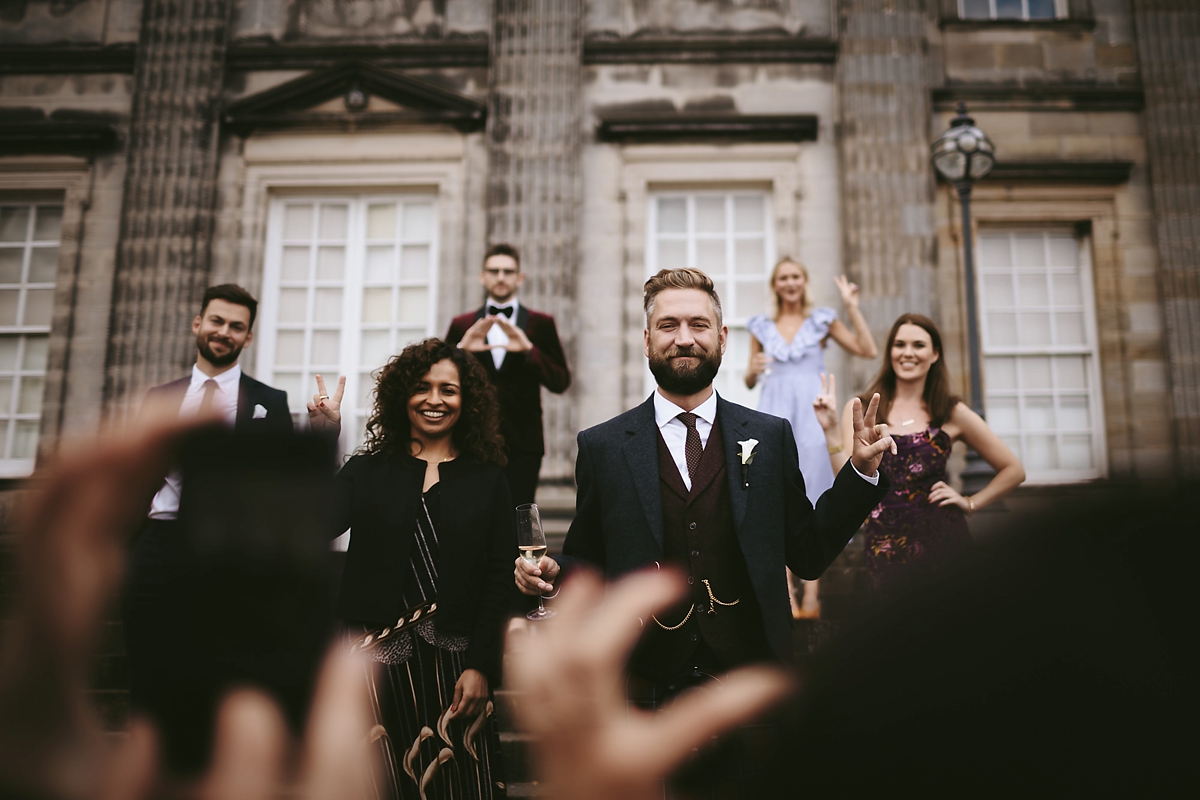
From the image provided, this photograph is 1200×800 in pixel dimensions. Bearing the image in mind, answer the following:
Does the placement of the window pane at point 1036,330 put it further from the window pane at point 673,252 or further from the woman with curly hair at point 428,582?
the woman with curly hair at point 428,582

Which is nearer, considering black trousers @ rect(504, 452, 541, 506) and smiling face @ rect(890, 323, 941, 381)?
smiling face @ rect(890, 323, 941, 381)

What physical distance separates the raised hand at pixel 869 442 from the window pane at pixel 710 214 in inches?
254

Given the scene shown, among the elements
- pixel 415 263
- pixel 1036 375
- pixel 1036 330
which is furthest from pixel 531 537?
pixel 1036 330

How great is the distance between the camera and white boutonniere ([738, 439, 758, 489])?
8.24ft

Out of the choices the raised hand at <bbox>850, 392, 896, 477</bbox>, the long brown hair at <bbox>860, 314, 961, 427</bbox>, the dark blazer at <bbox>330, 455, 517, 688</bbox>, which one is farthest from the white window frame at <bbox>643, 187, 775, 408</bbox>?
the raised hand at <bbox>850, 392, 896, 477</bbox>

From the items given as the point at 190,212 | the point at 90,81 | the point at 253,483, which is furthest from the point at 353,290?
the point at 253,483

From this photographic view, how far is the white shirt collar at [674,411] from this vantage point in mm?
2678

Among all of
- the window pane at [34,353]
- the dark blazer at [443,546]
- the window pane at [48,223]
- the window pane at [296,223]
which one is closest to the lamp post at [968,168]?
the dark blazer at [443,546]

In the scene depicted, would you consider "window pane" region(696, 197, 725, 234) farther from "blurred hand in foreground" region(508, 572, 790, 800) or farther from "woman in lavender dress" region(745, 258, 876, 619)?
"blurred hand in foreground" region(508, 572, 790, 800)

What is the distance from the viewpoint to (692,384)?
2.63m

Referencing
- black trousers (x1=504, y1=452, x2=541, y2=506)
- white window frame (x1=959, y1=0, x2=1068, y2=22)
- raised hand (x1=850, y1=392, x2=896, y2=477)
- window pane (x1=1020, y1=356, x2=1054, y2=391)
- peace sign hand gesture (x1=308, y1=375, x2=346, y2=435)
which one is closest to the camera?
raised hand (x1=850, y1=392, x2=896, y2=477)

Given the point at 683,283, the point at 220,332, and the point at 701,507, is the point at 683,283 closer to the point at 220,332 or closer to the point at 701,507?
the point at 701,507

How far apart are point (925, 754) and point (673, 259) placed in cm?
810

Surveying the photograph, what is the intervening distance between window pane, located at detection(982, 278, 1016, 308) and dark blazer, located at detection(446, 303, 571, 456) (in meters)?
5.67
